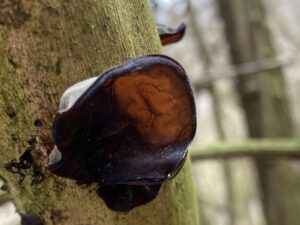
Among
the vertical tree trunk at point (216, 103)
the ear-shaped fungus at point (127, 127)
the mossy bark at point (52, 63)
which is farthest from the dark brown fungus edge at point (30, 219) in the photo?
the vertical tree trunk at point (216, 103)

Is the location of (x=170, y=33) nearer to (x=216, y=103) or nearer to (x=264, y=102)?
(x=264, y=102)

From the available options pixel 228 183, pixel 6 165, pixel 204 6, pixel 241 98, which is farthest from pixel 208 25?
pixel 6 165

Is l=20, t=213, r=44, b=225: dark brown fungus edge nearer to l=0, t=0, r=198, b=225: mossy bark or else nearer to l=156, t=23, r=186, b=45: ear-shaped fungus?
l=0, t=0, r=198, b=225: mossy bark

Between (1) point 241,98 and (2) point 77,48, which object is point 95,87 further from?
(1) point 241,98

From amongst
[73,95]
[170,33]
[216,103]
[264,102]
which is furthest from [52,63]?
[216,103]

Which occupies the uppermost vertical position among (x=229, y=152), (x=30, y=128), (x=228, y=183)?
(x=30, y=128)
